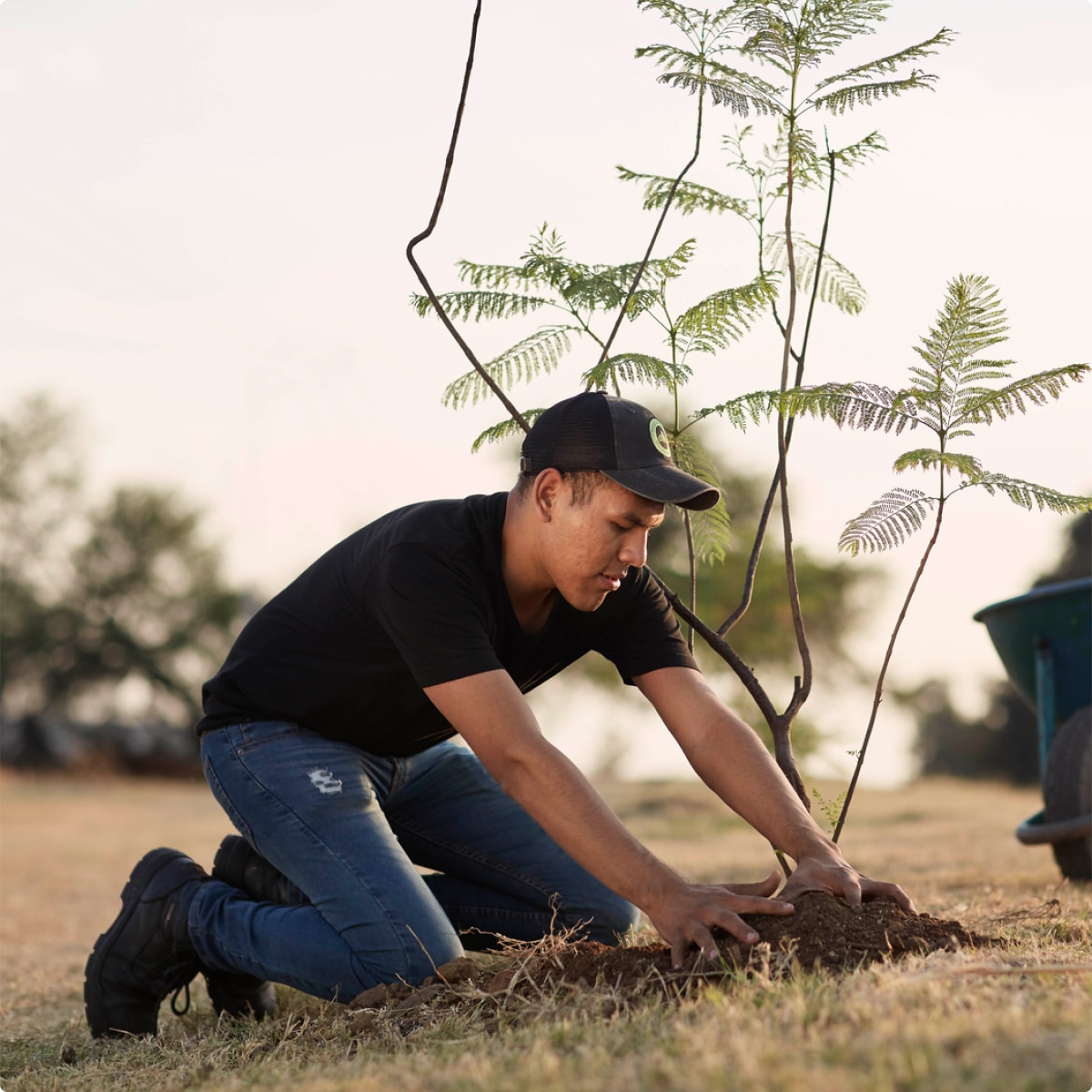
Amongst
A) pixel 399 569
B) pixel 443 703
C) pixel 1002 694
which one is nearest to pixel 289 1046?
pixel 443 703

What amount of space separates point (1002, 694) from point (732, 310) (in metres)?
21.6

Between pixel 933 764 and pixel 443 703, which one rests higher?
pixel 443 703

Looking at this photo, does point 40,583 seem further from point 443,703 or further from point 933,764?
point 443,703

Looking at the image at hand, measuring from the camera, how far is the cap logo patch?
2908mm

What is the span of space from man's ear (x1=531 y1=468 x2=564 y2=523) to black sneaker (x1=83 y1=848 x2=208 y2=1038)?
1.57 meters

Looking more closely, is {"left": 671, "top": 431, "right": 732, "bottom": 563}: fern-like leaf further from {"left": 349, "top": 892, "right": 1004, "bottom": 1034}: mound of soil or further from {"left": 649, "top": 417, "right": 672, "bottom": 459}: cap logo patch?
{"left": 349, "top": 892, "right": 1004, "bottom": 1034}: mound of soil

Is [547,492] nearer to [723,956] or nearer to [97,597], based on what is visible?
[723,956]

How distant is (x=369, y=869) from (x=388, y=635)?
0.62m

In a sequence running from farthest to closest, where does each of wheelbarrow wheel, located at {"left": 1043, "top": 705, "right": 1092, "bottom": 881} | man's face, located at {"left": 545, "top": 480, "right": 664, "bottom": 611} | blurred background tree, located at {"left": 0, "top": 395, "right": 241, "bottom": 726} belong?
blurred background tree, located at {"left": 0, "top": 395, "right": 241, "bottom": 726}
wheelbarrow wheel, located at {"left": 1043, "top": 705, "right": 1092, "bottom": 881}
man's face, located at {"left": 545, "top": 480, "right": 664, "bottom": 611}

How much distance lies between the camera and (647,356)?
137 inches

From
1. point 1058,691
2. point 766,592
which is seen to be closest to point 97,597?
point 766,592

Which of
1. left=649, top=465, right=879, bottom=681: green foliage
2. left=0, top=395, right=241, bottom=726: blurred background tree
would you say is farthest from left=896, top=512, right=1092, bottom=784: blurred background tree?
left=0, top=395, right=241, bottom=726: blurred background tree

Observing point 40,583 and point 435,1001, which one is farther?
point 40,583

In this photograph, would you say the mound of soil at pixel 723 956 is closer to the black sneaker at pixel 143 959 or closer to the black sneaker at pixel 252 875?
the black sneaker at pixel 252 875
